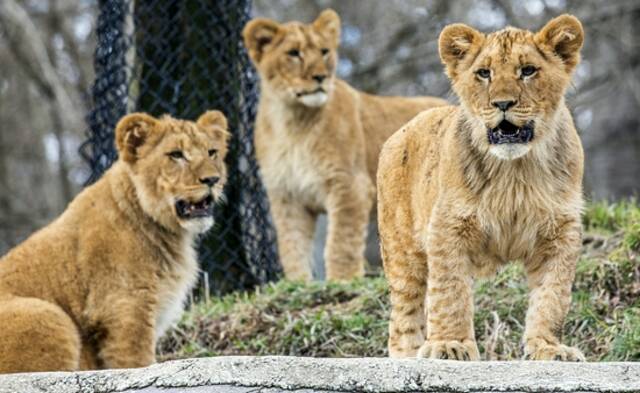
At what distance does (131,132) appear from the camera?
643cm

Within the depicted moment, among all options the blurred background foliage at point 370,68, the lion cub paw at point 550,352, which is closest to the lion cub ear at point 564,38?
the lion cub paw at point 550,352

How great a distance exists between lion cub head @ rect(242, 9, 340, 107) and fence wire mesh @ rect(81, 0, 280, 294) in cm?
40

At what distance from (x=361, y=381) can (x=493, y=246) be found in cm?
123

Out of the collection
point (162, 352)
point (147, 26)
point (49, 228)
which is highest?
point (147, 26)

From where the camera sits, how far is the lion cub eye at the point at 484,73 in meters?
4.83

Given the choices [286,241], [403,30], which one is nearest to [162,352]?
[286,241]

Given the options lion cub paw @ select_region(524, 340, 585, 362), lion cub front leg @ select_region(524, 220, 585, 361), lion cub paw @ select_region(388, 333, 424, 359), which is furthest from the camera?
lion cub paw @ select_region(388, 333, 424, 359)

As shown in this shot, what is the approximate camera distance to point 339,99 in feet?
30.3

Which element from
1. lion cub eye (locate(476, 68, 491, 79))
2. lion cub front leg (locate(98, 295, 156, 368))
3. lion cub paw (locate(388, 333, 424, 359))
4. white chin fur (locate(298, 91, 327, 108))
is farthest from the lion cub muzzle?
white chin fur (locate(298, 91, 327, 108))

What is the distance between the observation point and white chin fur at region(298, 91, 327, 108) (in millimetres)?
8820

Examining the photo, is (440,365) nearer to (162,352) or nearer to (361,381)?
(361,381)

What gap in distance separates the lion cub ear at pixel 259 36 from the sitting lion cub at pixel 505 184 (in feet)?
12.8

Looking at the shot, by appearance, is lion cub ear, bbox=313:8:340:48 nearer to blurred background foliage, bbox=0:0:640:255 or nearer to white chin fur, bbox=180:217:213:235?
white chin fur, bbox=180:217:213:235

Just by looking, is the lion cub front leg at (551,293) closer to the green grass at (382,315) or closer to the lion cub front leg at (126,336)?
the green grass at (382,315)
